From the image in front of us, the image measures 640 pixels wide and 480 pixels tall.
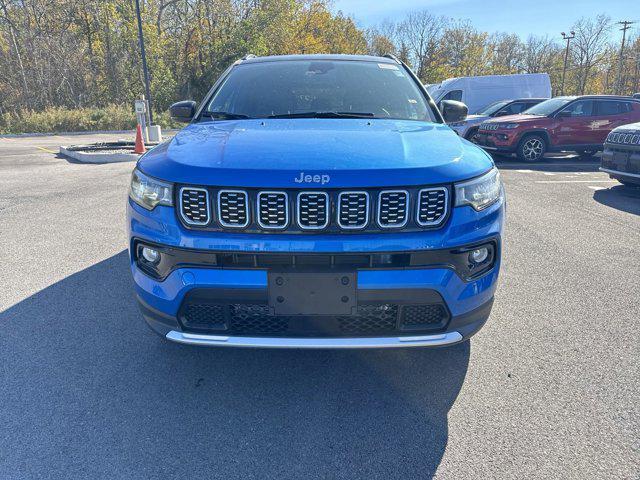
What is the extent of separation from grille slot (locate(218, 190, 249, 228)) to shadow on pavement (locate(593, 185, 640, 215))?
22.0 feet

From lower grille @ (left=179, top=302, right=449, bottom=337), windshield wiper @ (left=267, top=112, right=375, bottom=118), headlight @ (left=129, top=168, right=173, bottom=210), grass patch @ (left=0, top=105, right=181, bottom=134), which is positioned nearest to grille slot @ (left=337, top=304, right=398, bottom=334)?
lower grille @ (left=179, top=302, right=449, bottom=337)

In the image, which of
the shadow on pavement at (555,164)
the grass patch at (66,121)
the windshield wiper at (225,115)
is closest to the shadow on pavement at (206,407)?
the windshield wiper at (225,115)

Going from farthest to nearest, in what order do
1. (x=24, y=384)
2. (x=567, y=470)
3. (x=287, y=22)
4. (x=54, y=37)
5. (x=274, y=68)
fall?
(x=287, y=22) < (x=54, y=37) < (x=274, y=68) < (x=24, y=384) < (x=567, y=470)

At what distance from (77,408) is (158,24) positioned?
35.4 meters

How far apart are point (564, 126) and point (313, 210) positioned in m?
12.2

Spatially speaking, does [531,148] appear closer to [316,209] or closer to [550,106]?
[550,106]

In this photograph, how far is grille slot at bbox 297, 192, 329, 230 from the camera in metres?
2.00

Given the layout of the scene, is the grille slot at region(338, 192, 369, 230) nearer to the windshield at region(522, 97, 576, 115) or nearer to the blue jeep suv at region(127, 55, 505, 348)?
the blue jeep suv at region(127, 55, 505, 348)

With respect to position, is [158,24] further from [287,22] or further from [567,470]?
[567,470]

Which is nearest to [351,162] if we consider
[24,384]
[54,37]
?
[24,384]

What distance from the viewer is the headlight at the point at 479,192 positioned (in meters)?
2.12

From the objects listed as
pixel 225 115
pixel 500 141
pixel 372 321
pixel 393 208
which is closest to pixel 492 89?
pixel 500 141

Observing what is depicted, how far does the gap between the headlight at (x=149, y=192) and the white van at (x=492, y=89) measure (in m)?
17.5

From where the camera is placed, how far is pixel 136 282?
7.64 feet
